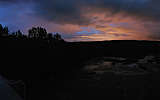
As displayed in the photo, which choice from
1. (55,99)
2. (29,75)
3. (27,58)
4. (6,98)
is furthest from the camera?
(27,58)

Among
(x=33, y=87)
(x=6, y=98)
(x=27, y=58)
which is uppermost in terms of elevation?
(x=6, y=98)

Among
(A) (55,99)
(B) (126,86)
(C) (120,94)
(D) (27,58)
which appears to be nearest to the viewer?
(A) (55,99)

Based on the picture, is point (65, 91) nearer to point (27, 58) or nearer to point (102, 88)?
point (102, 88)

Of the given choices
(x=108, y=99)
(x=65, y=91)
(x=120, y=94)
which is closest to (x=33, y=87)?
(x=65, y=91)

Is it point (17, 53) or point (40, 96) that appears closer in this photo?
point (40, 96)

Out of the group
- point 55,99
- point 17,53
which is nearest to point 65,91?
point 55,99

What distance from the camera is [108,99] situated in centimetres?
551

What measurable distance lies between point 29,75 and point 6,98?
28.4 ft

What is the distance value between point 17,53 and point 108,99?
38.1 feet

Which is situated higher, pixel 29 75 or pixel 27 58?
pixel 27 58

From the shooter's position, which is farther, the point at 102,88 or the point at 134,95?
the point at 102,88

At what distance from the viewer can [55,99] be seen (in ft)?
17.9

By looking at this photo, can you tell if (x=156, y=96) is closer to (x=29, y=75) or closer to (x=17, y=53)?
(x=29, y=75)

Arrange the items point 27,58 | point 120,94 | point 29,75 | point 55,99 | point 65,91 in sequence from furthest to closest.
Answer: point 27,58 → point 29,75 → point 65,91 → point 120,94 → point 55,99
